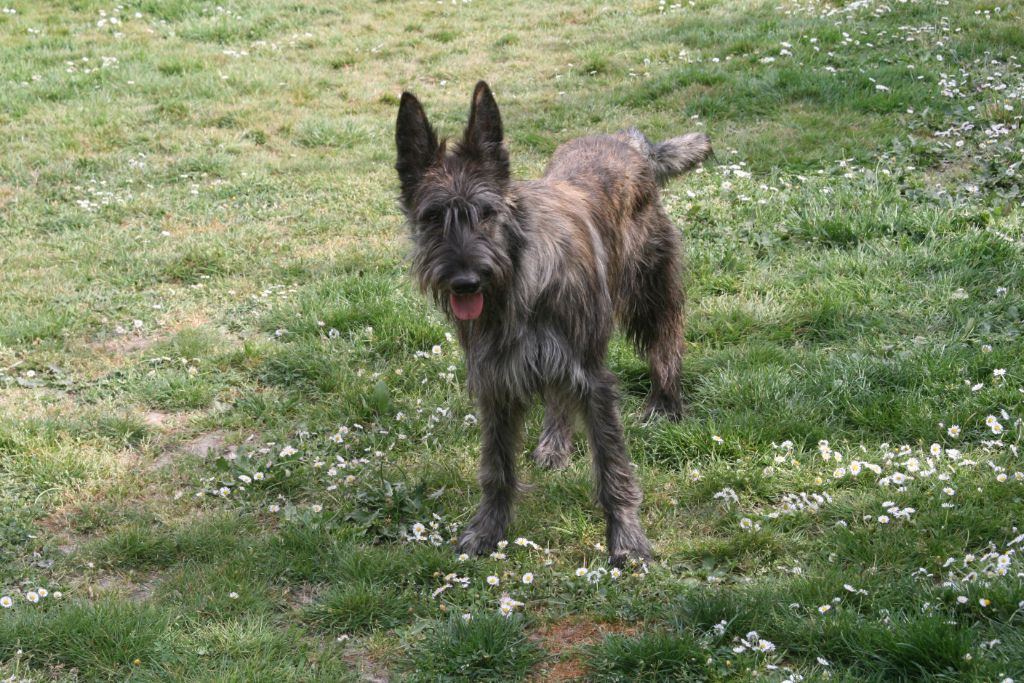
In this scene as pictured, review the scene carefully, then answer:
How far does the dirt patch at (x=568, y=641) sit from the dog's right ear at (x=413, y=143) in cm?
178

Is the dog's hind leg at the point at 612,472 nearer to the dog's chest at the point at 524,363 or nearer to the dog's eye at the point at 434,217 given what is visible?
the dog's chest at the point at 524,363

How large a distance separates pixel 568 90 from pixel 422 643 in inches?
304

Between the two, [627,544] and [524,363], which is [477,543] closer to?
[627,544]

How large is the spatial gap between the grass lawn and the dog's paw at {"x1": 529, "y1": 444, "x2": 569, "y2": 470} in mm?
130

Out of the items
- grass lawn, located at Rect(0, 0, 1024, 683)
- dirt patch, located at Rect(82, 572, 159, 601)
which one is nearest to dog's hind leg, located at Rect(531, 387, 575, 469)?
grass lawn, located at Rect(0, 0, 1024, 683)

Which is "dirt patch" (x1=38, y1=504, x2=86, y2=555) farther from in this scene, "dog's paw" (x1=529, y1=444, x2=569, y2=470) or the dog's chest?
"dog's paw" (x1=529, y1=444, x2=569, y2=470)

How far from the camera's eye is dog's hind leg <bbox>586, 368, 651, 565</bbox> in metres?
4.39

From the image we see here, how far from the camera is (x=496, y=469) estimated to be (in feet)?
15.1

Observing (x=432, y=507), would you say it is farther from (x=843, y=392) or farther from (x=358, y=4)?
(x=358, y=4)

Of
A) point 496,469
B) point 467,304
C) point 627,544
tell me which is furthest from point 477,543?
point 467,304

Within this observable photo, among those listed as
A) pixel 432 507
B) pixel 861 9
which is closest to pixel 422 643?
pixel 432 507

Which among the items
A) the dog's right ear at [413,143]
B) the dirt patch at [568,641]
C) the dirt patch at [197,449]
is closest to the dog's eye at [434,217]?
the dog's right ear at [413,143]

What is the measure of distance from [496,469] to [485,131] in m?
1.46

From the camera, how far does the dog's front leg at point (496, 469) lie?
458cm
